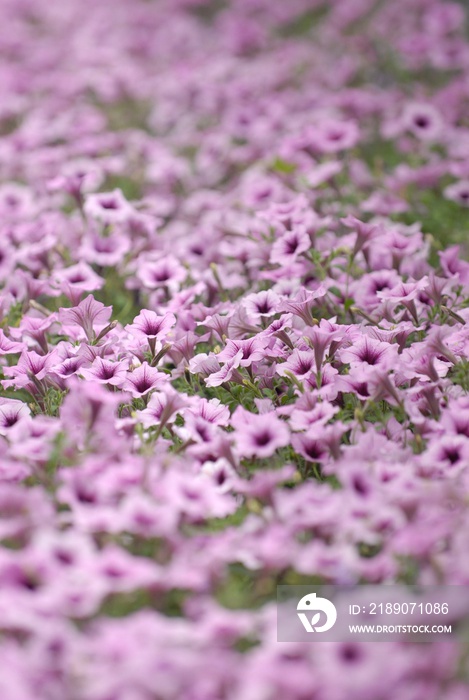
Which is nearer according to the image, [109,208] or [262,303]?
[262,303]

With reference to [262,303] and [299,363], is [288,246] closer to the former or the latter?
[262,303]

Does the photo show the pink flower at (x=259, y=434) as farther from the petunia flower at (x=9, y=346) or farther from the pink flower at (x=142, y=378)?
the petunia flower at (x=9, y=346)

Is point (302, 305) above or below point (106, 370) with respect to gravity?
above

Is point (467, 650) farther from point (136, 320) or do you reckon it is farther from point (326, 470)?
point (136, 320)

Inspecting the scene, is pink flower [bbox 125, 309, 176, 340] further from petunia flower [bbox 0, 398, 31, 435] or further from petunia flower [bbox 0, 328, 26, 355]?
petunia flower [bbox 0, 398, 31, 435]

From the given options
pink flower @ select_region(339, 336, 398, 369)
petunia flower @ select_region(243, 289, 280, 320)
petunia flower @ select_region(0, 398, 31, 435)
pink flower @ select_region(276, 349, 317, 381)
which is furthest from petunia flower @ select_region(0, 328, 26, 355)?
pink flower @ select_region(339, 336, 398, 369)

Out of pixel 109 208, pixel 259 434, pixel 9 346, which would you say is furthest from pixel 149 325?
pixel 109 208

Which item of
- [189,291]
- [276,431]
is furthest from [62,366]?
[276,431]

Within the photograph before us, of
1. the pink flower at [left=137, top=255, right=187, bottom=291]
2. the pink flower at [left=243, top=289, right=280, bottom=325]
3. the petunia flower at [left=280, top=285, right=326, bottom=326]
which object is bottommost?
the pink flower at [left=137, top=255, right=187, bottom=291]

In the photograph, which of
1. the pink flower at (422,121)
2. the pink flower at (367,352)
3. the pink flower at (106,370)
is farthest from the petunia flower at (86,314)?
the pink flower at (422,121)
